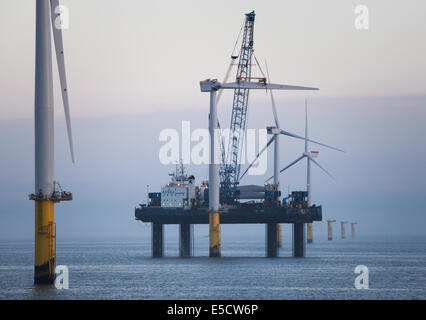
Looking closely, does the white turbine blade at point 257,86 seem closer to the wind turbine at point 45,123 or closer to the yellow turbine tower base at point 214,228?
the yellow turbine tower base at point 214,228

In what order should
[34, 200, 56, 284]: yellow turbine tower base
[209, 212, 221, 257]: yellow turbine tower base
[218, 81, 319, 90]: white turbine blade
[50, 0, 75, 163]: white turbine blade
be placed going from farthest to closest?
[218, 81, 319, 90]: white turbine blade < [209, 212, 221, 257]: yellow turbine tower base < [34, 200, 56, 284]: yellow turbine tower base < [50, 0, 75, 163]: white turbine blade

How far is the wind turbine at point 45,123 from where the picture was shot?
68.9 m

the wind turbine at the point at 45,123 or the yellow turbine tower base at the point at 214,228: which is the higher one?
the wind turbine at the point at 45,123

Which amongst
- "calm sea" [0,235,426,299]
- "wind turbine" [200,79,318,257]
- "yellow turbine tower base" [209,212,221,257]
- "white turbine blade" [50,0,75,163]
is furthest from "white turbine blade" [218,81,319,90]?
"white turbine blade" [50,0,75,163]

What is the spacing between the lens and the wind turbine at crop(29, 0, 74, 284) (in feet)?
226

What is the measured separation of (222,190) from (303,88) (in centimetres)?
2789

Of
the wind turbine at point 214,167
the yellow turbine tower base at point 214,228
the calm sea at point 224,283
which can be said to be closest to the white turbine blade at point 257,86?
the wind turbine at point 214,167

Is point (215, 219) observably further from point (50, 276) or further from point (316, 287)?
point (50, 276)

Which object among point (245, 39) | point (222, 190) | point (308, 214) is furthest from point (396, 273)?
point (245, 39)

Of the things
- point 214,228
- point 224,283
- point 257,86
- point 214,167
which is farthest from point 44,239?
point 257,86

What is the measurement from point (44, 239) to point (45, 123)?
977cm

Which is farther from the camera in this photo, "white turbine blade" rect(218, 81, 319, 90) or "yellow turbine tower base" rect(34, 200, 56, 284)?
"white turbine blade" rect(218, 81, 319, 90)

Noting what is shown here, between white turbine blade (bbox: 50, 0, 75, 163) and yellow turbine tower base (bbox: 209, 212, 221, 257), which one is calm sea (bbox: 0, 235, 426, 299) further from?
white turbine blade (bbox: 50, 0, 75, 163)

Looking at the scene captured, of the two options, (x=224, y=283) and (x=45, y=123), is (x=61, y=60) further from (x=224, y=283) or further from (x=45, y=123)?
(x=224, y=283)
